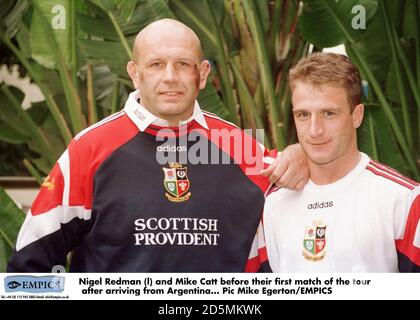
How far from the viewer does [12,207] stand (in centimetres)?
192

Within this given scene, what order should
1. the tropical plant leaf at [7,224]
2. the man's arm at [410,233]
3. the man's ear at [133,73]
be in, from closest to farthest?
the man's arm at [410,233]
the man's ear at [133,73]
the tropical plant leaf at [7,224]

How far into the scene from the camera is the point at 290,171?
1747mm

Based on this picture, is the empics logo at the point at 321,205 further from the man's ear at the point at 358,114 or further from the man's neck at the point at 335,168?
the man's ear at the point at 358,114

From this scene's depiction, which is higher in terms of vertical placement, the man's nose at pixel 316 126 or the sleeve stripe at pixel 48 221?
the man's nose at pixel 316 126

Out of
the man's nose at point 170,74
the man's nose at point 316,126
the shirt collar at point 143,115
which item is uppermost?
the man's nose at point 170,74

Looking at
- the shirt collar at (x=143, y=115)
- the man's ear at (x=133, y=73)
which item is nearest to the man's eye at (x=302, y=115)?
the shirt collar at (x=143, y=115)

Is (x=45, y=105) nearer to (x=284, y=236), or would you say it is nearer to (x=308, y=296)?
(x=284, y=236)

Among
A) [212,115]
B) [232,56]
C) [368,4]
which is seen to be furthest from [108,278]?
[368,4]

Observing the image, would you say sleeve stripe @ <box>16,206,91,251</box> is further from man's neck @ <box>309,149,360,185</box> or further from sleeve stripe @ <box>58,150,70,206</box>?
man's neck @ <box>309,149,360,185</box>

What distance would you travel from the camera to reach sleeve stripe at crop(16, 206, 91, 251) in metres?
1.71

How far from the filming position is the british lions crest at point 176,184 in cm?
174

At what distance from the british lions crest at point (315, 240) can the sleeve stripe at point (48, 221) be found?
0.53 meters

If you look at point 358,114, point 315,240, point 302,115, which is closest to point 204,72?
point 302,115

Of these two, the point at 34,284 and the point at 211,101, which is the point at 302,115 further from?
the point at 34,284
